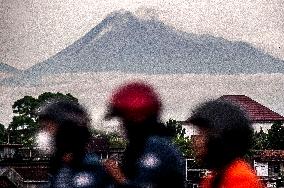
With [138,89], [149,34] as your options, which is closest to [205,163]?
[138,89]

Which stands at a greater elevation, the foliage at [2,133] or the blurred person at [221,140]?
the foliage at [2,133]

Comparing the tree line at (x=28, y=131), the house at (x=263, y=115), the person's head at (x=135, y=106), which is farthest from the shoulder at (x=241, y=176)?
the house at (x=263, y=115)

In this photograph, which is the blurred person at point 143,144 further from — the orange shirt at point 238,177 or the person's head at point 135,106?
the orange shirt at point 238,177

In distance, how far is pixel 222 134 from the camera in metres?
2.87

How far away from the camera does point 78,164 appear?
3166 mm

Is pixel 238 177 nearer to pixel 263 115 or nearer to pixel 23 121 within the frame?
pixel 23 121

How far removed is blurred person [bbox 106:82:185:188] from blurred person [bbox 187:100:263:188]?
0.11 m

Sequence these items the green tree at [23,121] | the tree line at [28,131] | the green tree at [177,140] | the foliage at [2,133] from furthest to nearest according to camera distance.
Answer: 1. the foliage at [2,133]
2. the green tree at [23,121]
3. the tree line at [28,131]
4. the green tree at [177,140]

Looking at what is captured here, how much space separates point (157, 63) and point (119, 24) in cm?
689

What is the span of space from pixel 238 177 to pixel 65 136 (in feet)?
2.74

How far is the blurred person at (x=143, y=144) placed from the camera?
2.81 metres

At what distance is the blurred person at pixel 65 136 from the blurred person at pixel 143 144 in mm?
181

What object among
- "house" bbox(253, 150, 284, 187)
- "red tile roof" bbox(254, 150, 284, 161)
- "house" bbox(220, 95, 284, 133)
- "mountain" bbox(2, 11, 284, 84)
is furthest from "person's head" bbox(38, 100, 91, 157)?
"mountain" bbox(2, 11, 284, 84)

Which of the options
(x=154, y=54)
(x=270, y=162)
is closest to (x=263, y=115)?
(x=270, y=162)
